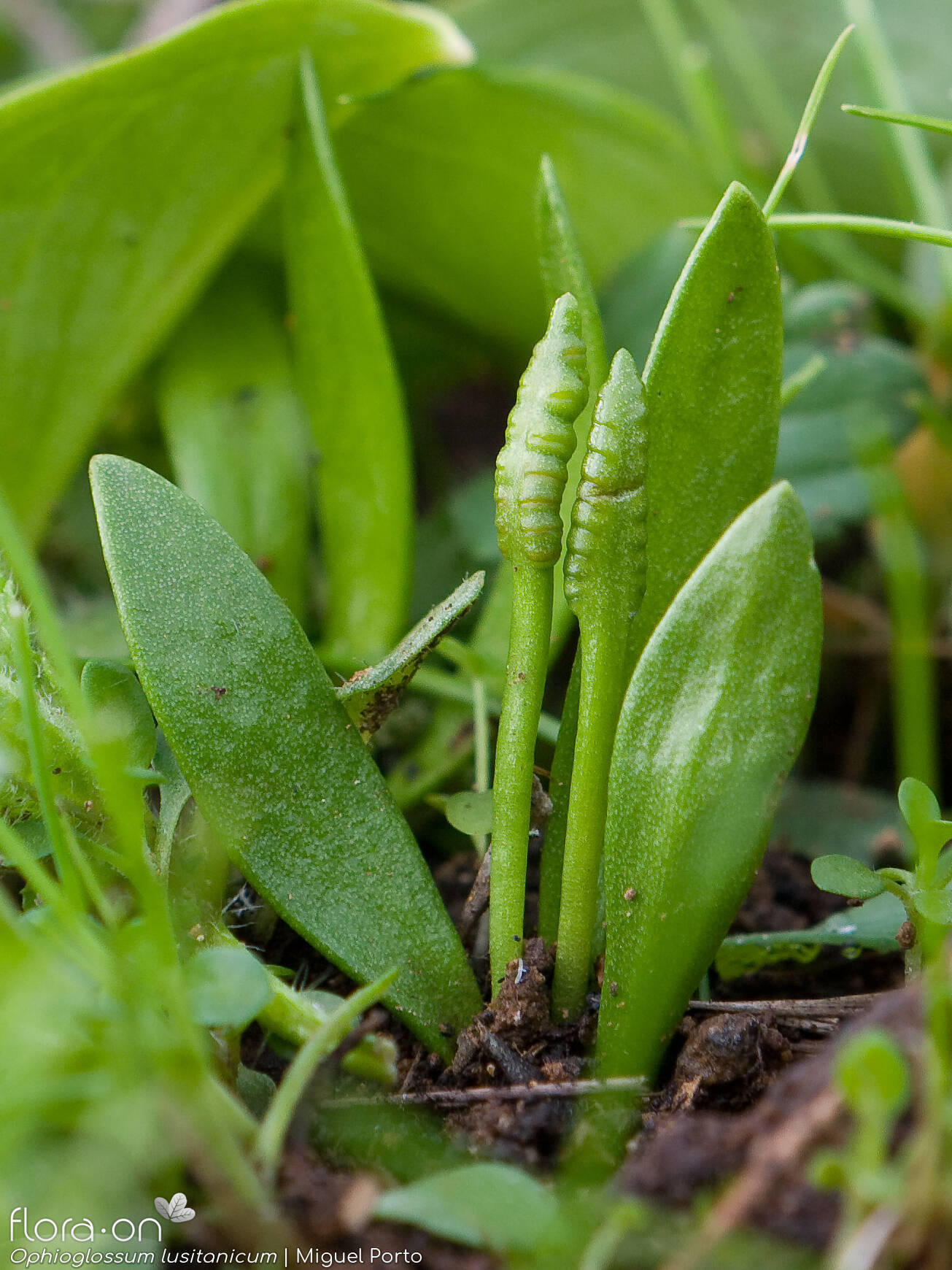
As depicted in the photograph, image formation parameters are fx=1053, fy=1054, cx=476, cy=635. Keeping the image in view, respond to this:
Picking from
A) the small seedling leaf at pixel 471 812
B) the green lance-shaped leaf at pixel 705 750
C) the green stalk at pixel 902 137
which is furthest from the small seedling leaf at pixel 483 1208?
the green stalk at pixel 902 137

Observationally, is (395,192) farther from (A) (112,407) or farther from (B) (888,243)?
(B) (888,243)

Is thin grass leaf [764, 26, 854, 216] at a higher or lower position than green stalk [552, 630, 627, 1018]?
higher

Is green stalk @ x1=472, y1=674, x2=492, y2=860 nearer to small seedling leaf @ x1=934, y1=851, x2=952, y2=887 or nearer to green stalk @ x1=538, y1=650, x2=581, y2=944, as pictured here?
green stalk @ x1=538, y1=650, x2=581, y2=944

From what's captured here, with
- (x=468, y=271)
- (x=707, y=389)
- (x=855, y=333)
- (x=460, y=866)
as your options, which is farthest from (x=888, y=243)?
(x=460, y=866)

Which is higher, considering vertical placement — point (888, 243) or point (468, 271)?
point (468, 271)

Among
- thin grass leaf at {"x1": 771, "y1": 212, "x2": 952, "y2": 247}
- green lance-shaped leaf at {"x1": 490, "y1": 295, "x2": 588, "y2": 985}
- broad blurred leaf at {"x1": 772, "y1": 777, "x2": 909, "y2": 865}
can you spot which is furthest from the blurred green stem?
broad blurred leaf at {"x1": 772, "y1": 777, "x2": 909, "y2": 865}

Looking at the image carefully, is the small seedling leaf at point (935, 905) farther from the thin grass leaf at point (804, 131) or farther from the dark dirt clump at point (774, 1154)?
the thin grass leaf at point (804, 131)
